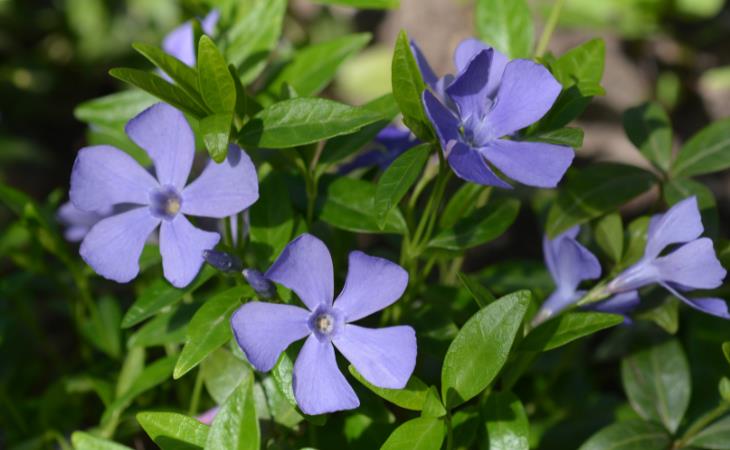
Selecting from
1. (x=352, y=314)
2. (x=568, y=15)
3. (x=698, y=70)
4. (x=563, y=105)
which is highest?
(x=563, y=105)

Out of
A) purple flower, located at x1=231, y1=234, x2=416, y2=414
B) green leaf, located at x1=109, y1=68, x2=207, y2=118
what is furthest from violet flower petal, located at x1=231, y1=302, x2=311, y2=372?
green leaf, located at x1=109, y1=68, x2=207, y2=118

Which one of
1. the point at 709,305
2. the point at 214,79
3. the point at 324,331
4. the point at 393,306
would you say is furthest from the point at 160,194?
the point at 709,305

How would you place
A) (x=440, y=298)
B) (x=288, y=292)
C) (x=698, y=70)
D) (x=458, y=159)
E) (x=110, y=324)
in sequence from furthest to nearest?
(x=698, y=70) < (x=110, y=324) < (x=440, y=298) < (x=288, y=292) < (x=458, y=159)

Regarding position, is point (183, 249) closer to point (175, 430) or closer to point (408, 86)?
point (175, 430)

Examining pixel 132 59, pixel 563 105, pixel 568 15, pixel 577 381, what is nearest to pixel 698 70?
pixel 568 15

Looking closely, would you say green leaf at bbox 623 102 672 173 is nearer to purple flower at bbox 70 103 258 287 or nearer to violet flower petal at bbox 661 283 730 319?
violet flower petal at bbox 661 283 730 319

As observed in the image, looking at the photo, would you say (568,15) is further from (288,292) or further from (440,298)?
(288,292)
